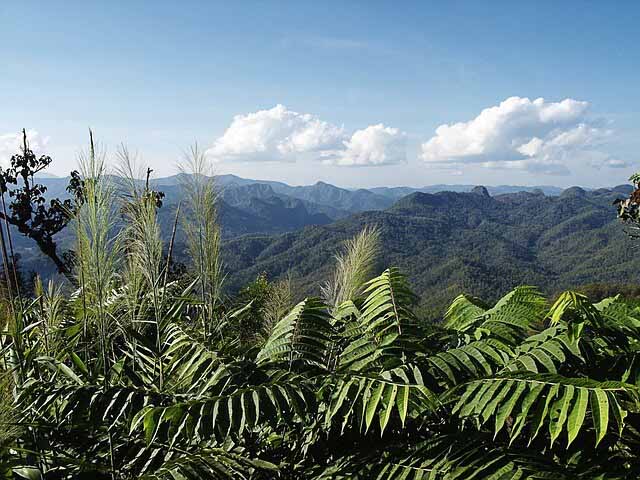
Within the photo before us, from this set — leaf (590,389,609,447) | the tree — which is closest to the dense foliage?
leaf (590,389,609,447)

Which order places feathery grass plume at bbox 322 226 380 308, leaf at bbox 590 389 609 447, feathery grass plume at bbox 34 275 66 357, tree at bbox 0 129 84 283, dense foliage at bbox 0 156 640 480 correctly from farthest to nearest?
tree at bbox 0 129 84 283 < feathery grass plume at bbox 322 226 380 308 < feathery grass plume at bbox 34 275 66 357 < dense foliage at bbox 0 156 640 480 < leaf at bbox 590 389 609 447

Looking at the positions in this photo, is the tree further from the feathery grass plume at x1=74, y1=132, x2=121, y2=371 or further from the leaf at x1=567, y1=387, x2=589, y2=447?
the leaf at x1=567, y1=387, x2=589, y2=447

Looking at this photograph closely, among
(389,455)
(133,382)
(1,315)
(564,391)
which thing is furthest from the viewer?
(1,315)

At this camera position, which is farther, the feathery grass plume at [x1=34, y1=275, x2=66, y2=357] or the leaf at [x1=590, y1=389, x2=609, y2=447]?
the feathery grass plume at [x1=34, y1=275, x2=66, y2=357]

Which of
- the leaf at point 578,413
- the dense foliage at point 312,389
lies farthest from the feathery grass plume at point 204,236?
the leaf at point 578,413

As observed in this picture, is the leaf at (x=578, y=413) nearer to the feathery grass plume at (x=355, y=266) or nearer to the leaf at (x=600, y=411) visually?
the leaf at (x=600, y=411)

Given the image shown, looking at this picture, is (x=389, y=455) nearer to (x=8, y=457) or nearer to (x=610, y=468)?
(x=610, y=468)

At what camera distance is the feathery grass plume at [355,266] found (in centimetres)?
344

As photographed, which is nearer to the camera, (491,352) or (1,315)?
(491,352)

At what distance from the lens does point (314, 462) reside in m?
2.29

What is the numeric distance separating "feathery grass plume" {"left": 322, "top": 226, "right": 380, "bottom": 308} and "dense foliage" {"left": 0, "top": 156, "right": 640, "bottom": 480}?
0.46m

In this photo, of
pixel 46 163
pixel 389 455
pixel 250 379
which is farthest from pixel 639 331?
pixel 46 163

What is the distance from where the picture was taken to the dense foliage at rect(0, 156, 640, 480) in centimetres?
183

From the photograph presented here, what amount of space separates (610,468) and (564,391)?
0.37 metres
